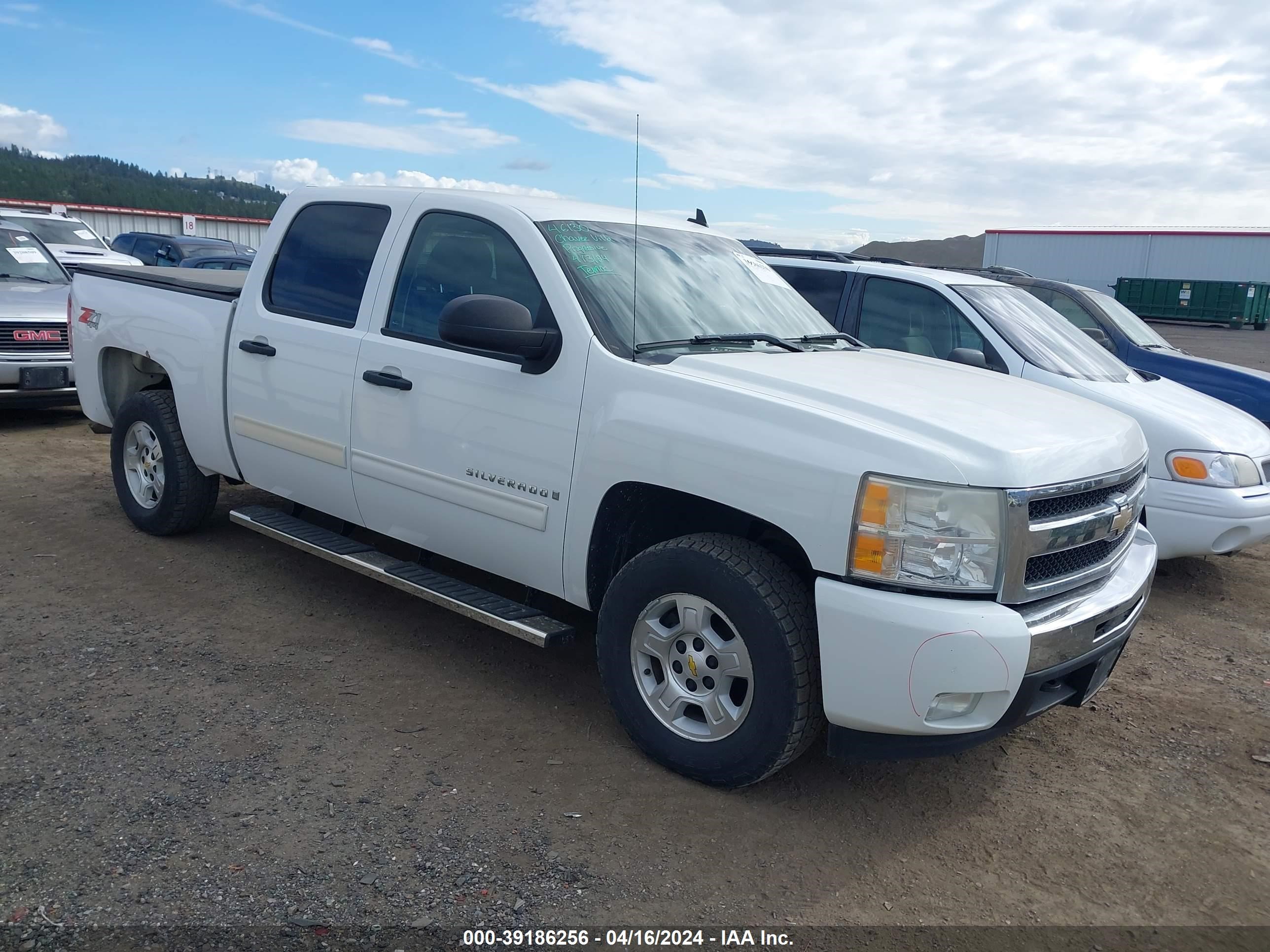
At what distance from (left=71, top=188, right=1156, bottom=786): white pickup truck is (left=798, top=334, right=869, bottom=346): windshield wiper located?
0.04 metres

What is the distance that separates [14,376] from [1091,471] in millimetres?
8487

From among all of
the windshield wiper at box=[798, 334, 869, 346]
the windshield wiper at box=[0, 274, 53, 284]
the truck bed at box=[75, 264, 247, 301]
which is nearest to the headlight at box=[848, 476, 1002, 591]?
the windshield wiper at box=[798, 334, 869, 346]

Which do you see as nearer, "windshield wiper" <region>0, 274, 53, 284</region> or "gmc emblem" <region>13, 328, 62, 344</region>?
"gmc emblem" <region>13, 328, 62, 344</region>

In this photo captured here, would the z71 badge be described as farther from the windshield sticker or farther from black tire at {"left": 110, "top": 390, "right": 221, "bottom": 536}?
black tire at {"left": 110, "top": 390, "right": 221, "bottom": 536}

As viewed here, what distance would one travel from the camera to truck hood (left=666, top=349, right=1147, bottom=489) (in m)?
2.99

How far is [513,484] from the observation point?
3838mm

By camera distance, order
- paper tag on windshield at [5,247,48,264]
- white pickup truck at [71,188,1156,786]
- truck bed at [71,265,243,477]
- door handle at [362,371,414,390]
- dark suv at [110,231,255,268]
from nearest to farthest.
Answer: white pickup truck at [71,188,1156,786] → door handle at [362,371,414,390] → truck bed at [71,265,243,477] → paper tag on windshield at [5,247,48,264] → dark suv at [110,231,255,268]

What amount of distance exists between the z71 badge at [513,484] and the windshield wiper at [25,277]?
790 centimetres

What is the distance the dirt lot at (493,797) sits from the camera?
284 centimetres

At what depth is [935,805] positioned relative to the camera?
3.47 metres

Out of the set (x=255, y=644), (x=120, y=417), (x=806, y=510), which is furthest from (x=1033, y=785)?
(x=120, y=417)

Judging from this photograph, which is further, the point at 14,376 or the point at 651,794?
the point at 14,376

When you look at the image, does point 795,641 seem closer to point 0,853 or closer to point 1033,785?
point 1033,785

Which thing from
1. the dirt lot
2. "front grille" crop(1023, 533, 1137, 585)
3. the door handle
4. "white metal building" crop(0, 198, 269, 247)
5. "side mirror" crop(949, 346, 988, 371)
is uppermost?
"white metal building" crop(0, 198, 269, 247)
